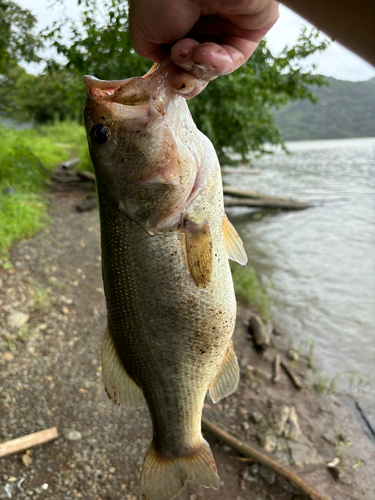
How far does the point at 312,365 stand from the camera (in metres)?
5.47

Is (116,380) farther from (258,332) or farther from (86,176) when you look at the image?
(86,176)

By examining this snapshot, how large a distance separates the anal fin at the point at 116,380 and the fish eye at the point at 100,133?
3.32 ft

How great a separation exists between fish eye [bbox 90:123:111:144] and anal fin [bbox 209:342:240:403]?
53.8 inches

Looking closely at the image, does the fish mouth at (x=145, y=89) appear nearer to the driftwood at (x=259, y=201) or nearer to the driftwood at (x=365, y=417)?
the driftwood at (x=365, y=417)

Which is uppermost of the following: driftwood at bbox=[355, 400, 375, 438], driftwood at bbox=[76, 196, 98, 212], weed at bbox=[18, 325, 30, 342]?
driftwood at bbox=[76, 196, 98, 212]

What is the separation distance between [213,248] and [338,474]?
3121 mm

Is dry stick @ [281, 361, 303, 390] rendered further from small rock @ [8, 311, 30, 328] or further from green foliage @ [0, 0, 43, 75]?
green foliage @ [0, 0, 43, 75]

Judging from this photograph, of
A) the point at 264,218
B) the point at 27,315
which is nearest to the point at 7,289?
the point at 27,315

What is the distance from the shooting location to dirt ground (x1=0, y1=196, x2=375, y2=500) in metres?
3.46

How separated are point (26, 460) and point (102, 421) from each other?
816 millimetres

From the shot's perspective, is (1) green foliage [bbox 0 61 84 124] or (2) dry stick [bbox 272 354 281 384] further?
(1) green foliage [bbox 0 61 84 124]

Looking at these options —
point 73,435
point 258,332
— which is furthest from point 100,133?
point 258,332

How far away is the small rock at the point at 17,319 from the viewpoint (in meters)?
5.09

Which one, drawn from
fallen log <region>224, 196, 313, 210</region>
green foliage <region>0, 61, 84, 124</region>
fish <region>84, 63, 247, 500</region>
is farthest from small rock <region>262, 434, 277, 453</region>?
green foliage <region>0, 61, 84, 124</region>
